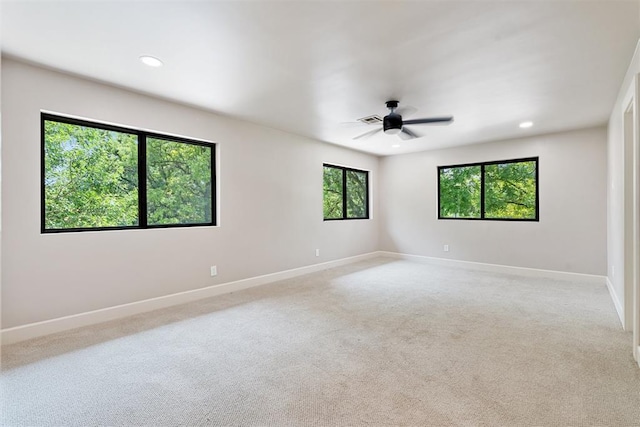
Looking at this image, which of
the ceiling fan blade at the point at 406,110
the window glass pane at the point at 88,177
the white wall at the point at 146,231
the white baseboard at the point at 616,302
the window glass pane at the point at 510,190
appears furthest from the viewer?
the window glass pane at the point at 510,190

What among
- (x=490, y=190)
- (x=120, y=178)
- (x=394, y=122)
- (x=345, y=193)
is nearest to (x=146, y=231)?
(x=120, y=178)

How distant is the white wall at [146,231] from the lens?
2.73m

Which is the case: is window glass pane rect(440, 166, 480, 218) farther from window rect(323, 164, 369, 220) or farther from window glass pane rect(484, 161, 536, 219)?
window rect(323, 164, 369, 220)

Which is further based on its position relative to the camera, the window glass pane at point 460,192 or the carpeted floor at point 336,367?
the window glass pane at point 460,192

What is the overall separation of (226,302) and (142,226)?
1315mm

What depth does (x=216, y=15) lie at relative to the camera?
2061 mm

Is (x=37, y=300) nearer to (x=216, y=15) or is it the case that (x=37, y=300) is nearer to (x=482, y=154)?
(x=216, y=15)

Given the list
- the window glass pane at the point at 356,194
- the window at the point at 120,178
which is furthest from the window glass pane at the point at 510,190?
the window at the point at 120,178

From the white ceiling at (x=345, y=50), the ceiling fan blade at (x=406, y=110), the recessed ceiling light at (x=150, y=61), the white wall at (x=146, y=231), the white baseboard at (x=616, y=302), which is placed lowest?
the white baseboard at (x=616, y=302)

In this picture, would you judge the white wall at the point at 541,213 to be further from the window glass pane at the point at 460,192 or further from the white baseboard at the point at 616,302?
the white baseboard at the point at 616,302

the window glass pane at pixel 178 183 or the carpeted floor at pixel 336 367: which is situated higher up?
the window glass pane at pixel 178 183

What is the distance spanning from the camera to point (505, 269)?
220 inches

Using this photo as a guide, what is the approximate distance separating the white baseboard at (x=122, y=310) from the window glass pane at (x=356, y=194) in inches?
86.6

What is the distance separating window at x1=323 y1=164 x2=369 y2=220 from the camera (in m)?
6.15
